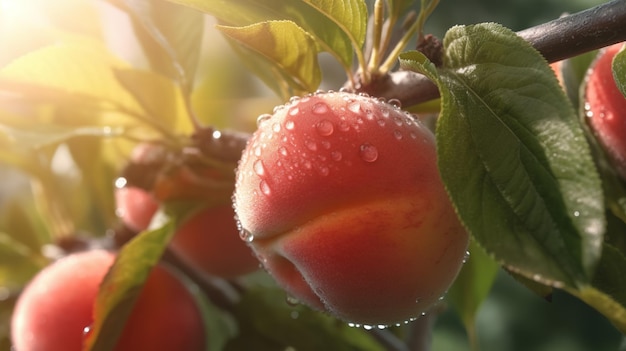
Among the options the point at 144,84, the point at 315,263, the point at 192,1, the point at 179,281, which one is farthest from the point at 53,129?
the point at 315,263

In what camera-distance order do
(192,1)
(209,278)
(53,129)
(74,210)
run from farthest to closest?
(74,210) → (209,278) → (53,129) → (192,1)

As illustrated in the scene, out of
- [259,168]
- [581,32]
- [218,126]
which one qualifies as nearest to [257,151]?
[259,168]

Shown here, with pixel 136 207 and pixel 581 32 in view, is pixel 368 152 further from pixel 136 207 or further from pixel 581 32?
pixel 136 207

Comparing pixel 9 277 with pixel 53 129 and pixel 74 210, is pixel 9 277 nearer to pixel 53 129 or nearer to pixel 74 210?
pixel 74 210

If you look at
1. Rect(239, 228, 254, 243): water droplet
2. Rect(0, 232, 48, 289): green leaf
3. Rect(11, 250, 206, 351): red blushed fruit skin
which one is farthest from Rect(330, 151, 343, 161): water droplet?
Rect(0, 232, 48, 289): green leaf

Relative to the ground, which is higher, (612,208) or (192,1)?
(192,1)

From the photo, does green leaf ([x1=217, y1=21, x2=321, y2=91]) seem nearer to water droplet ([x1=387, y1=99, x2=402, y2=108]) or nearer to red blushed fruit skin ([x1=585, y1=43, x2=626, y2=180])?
water droplet ([x1=387, y1=99, x2=402, y2=108])

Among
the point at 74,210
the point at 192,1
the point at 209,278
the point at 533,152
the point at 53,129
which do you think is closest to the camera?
the point at 533,152
